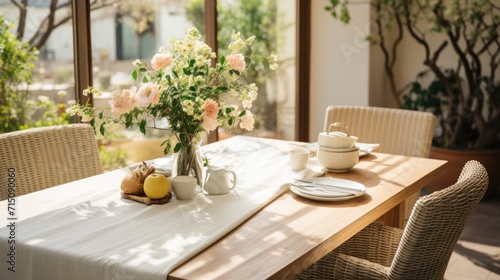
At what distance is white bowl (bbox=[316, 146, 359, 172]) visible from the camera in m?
2.54

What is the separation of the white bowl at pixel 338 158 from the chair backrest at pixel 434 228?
0.64m

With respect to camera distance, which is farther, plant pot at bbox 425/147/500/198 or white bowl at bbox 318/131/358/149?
plant pot at bbox 425/147/500/198

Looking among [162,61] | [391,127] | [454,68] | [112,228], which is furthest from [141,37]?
[454,68]

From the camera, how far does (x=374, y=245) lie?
245 cm

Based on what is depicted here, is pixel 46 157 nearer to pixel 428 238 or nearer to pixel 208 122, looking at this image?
pixel 208 122

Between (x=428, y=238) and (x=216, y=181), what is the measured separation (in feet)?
2.33

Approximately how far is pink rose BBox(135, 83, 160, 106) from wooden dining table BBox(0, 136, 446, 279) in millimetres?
314

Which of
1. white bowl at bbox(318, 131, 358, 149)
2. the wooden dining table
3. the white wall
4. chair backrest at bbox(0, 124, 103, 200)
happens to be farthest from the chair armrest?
the white wall

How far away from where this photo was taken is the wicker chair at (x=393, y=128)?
3072 millimetres

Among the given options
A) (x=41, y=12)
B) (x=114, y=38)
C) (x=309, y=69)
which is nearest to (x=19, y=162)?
(x=41, y=12)

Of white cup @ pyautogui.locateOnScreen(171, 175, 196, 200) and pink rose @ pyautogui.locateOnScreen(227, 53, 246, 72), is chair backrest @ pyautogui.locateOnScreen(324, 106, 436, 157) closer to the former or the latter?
pink rose @ pyautogui.locateOnScreen(227, 53, 246, 72)

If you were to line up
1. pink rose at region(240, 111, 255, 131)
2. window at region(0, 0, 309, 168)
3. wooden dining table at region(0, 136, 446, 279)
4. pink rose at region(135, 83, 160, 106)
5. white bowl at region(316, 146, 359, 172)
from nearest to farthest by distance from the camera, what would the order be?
wooden dining table at region(0, 136, 446, 279) → pink rose at region(135, 83, 160, 106) → pink rose at region(240, 111, 255, 131) → white bowl at region(316, 146, 359, 172) → window at region(0, 0, 309, 168)

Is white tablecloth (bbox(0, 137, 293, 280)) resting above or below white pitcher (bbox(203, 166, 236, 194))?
below

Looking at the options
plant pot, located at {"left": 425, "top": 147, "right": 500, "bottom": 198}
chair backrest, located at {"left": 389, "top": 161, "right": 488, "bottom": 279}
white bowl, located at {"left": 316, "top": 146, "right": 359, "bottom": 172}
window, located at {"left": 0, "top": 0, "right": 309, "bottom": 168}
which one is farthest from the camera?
plant pot, located at {"left": 425, "top": 147, "right": 500, "bottom": 198}
